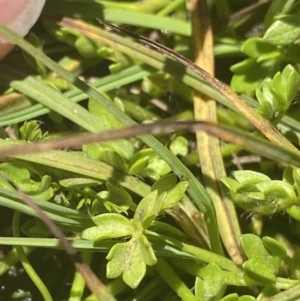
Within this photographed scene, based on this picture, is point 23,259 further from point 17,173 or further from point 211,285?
point 211,285

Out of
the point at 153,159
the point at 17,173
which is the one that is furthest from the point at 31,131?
the point at 153,159

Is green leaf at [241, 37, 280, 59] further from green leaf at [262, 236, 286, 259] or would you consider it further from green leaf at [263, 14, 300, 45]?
green leaf at [262, 236, 286, 259]

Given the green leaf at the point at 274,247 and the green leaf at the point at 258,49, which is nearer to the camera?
the green leaf at the point at 274,247

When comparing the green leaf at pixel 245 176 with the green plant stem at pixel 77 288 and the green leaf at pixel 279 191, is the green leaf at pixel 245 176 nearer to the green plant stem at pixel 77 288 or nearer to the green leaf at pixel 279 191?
the green leaf at pixel 279 191

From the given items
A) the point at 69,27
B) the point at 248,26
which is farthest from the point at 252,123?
the point at 69,27

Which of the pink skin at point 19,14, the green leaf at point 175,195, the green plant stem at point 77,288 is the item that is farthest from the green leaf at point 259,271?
the pink skin at point 19,14

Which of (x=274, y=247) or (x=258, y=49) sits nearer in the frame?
(x=274, y=247)

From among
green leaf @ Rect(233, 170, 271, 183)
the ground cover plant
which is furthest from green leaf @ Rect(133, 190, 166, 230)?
green leaf @ Rect(233, 170, 271, 183)
